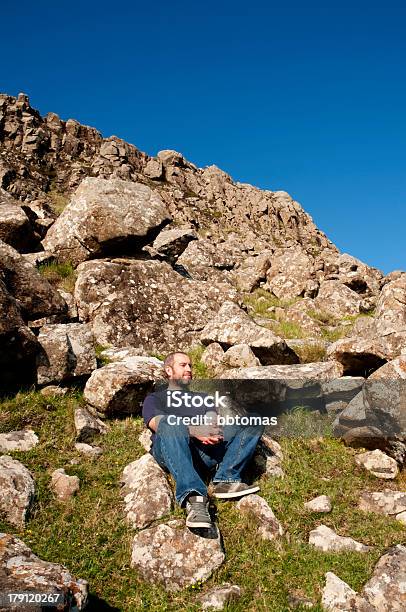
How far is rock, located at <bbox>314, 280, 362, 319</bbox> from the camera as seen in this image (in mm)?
19312

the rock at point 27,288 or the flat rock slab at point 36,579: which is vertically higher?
the rock at point 27,288

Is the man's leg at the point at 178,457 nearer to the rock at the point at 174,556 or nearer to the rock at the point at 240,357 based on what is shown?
the rock at the point at 174,556

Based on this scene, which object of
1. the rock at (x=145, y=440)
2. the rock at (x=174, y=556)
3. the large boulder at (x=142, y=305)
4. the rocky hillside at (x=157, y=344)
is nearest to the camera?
the rock at (x=174, y=556)

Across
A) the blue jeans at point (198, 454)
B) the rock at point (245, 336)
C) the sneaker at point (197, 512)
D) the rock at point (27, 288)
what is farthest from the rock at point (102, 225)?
the sneaker at point (197, 512)

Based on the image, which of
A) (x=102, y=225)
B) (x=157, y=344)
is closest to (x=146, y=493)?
(x=157, y=344)

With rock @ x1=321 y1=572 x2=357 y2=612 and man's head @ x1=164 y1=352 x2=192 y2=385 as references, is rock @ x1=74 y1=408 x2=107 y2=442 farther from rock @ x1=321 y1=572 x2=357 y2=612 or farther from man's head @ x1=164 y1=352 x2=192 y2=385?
rock @ x1=321 y1=572 x2=357 y2=612

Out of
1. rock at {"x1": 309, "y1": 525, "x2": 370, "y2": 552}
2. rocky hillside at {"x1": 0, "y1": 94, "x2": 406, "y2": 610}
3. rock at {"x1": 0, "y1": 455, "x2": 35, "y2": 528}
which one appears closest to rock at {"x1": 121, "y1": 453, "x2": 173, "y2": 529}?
rocky hillside at {"x1": 0, "y1": 94, "x2": 406, "y2": 610}

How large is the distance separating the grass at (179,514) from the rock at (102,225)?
7270 mm

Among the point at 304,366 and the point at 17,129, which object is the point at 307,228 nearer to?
the point at 17,129

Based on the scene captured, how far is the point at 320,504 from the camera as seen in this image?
7148 millimetres

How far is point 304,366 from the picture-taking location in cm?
1089

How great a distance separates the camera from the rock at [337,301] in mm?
19312

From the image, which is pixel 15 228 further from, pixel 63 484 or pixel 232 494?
pixel 232 494

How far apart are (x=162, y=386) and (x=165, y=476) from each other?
2584 mm
